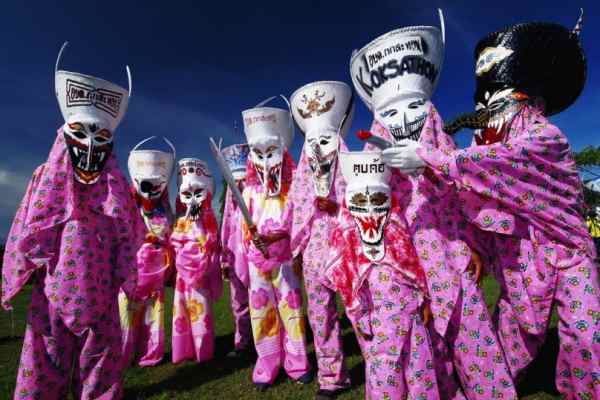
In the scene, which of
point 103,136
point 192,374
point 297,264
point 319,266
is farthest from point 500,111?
point 192,374

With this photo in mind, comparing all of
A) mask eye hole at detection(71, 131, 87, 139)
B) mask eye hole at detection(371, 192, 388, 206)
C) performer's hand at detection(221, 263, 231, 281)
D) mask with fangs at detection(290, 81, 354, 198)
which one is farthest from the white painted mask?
mask eye hole at detection(371, 192, 388, 206)

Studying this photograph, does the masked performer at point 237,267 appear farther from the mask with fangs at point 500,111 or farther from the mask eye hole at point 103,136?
the mask with fangs at point 500,111

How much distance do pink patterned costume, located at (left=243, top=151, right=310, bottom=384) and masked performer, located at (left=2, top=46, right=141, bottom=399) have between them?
4.13 feet

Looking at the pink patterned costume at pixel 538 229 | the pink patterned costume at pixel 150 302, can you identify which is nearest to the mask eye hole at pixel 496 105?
the pink patterned costume at pixel 538 229

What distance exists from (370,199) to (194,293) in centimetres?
300

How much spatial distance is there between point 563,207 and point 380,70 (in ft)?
5.57

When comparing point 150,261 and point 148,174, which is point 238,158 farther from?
point 150,261

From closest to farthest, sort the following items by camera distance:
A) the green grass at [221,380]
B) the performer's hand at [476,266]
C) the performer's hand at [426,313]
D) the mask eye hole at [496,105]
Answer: the performer's hand at [426,313] < the performer's hand at [476,266] < the mask eye hole at [496,105] < the green grass at [221,380]

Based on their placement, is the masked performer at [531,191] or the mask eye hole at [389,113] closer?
the masked performer at [531,191]

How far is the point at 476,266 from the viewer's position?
2.68 metres

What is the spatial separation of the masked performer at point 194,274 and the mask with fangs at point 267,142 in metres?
1.24

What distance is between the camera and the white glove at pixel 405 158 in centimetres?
241

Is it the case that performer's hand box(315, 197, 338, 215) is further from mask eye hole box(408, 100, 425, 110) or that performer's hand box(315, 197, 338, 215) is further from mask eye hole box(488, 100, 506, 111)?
mask eye hole box(488, 100, 506, 111)

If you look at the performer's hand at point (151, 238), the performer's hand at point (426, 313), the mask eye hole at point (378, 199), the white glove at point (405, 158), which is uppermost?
the white glove at point (405, 158)
